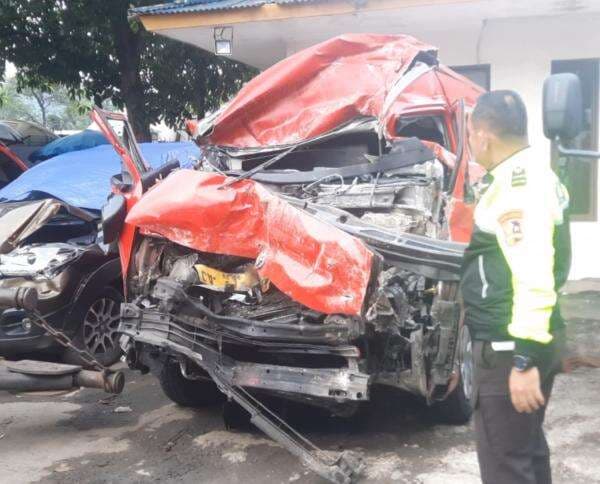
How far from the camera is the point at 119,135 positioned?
4.96m

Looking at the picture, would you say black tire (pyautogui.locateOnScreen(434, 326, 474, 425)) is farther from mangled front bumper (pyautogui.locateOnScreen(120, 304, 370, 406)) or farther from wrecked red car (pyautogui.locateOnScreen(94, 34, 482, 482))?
mangled front bumper (pyautogui.locateOnScreen(120, 304, 370, 406))

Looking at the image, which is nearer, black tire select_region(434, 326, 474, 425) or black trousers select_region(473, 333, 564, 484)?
black trousers select_region(473, 333, 564, 484)

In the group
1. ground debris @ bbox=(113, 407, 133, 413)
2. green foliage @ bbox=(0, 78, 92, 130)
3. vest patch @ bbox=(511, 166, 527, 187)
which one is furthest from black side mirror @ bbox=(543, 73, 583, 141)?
green foliage @ bbox=(0, 78, 92, 130)

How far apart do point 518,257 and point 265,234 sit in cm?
170

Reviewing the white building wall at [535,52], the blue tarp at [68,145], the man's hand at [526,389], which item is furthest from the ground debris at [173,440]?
the blue tarp at [68,145]

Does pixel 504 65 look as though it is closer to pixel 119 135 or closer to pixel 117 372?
pixel 119 135

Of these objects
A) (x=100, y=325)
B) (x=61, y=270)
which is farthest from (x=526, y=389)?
(x=100, y=325)

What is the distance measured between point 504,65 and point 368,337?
20.0ft

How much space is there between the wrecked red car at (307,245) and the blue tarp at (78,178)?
1342mm

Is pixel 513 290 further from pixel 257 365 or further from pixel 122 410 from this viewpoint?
pixel 122 410

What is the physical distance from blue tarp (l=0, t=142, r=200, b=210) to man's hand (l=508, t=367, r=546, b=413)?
154 inches

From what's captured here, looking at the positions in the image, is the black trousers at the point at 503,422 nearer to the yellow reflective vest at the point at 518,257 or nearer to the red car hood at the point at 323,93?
the yellow reflective vest at the point at 518,257

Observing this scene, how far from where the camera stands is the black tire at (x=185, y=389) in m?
4.87

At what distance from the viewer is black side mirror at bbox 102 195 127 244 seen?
14.4ft
